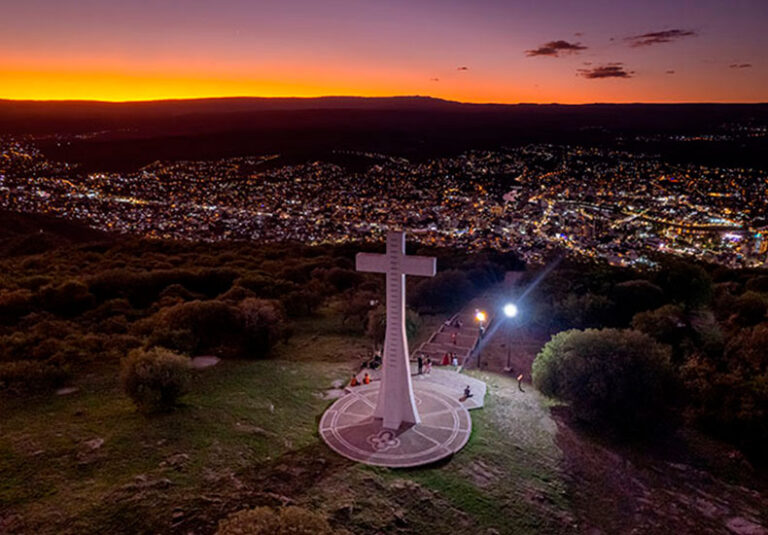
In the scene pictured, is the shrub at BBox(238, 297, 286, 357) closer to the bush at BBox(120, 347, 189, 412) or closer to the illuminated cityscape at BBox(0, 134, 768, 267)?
the bush at BBox(120, 347, 189, 412)

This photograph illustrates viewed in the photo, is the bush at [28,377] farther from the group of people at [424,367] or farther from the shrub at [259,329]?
the group of people at [424,367]

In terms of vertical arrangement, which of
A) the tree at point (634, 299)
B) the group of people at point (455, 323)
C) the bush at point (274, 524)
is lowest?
the group of people at point (455, 323)

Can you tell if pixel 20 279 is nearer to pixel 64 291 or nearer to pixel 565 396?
pixel 64 291

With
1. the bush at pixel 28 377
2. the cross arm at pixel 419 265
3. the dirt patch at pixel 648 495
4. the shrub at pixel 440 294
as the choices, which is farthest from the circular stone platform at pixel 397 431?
the shrub at pixel 440 294

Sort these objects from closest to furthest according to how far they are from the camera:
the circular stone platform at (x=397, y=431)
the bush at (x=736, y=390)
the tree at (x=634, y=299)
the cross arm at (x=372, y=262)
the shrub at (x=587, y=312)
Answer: the circular stone platform at (x=397, y=431)
the cross arm at (x=372, y=262)
the bush at (x=736, y=390)
the shrub at (x=587, y=312)
the tree at (x=634, y=299)

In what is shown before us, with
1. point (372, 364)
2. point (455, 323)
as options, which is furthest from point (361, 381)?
point (455, 323)

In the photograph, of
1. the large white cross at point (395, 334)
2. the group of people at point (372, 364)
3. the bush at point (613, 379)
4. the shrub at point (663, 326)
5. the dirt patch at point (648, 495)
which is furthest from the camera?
the shrub at point (663, 326)
